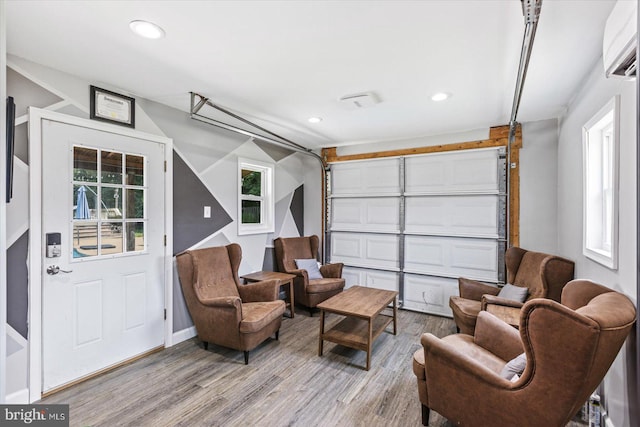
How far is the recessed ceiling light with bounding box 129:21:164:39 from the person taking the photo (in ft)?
5.61

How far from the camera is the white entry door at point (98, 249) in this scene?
2223 millimetres

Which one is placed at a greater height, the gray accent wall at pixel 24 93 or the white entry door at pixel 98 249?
the gray accent wall at pixel 24 93

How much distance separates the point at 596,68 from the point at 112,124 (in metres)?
3.86

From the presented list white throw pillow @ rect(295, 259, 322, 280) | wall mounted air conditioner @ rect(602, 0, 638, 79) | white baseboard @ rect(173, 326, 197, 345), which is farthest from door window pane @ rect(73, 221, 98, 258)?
wall mounted air conditioner @ rect(602, 0, 638, 79)

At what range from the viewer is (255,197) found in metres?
4.24

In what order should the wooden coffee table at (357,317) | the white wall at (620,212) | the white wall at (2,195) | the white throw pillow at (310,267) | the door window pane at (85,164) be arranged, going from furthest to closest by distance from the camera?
the white throw pillow at (310,267) → the wooden coffee table at (357,317) → the door window pane at (85,164) → the white wall at (620,212) → the white wall at (2,195)

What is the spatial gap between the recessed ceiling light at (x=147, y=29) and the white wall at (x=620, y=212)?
8.77 feet

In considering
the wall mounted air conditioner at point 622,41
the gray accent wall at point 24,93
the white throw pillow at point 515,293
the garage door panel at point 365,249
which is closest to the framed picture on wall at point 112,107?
the gray accent wall at point 24,93

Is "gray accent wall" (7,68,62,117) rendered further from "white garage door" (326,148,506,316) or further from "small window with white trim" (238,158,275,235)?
"white garage door" (326,148,506,316)

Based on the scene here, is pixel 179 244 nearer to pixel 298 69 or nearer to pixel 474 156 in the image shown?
pixel 298 69

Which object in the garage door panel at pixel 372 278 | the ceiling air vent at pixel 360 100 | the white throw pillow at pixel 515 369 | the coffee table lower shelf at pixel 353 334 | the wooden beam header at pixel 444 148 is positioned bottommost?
the coffee table lower shelf at pixel 353 334

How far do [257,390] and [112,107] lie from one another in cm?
270

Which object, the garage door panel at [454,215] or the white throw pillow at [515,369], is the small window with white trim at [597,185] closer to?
the white throw pillow at [515,369]

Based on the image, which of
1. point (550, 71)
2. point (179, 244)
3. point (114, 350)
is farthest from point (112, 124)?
point (550, 71)
